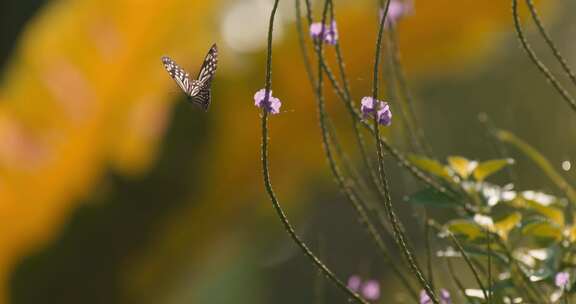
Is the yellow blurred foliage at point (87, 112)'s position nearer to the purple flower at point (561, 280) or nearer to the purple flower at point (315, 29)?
the purple flower at point (315, 29)

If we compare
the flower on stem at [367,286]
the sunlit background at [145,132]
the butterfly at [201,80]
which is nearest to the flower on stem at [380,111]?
the butterfly at [201,80]

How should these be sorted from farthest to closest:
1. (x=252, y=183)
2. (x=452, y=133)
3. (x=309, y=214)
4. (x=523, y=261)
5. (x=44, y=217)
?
(x=452, y=133), (x=309, y=214), (x=252, y=183), (x=44, y=217), (x=523, y=261)

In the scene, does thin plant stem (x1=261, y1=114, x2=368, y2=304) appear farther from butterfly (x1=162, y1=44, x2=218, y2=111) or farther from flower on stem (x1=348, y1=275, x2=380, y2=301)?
flower on stem (x1=348, y1=275, x2=380, y2=301)

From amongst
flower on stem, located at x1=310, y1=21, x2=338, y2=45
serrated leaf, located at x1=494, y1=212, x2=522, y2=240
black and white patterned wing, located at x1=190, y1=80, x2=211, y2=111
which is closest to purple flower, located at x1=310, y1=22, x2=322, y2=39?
flower on stem, located at x1=310, y1=21, x2=338, y2=45

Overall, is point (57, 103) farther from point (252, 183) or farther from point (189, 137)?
point (252, 183)

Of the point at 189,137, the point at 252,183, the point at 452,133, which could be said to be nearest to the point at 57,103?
the point at 189,137

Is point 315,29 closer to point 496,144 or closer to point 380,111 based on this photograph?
point 380,111
